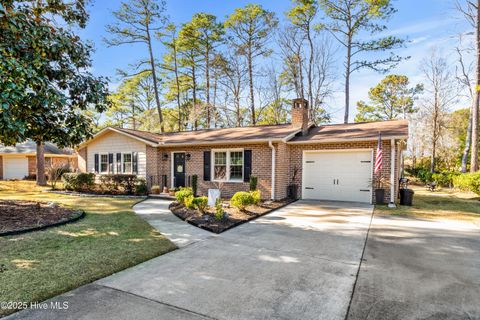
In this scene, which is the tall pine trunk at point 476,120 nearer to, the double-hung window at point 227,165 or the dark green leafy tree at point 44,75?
the double-hung window at point 227,165

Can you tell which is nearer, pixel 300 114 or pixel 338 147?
pixel 338 147

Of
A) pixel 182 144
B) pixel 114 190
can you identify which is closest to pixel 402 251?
pixel 182 144

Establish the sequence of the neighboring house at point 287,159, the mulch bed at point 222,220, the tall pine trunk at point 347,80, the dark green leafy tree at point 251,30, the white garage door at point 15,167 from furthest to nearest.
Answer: the white garage door at point 15,167 < the dark green leafy tree at point 251,30 < the tall pine trunk at point 347,80 < the neighboring house at point 287,159 < the mulch bed at point 222,220

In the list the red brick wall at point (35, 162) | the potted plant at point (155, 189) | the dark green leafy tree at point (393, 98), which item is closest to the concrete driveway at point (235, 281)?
the potted plant at point (155, 189)

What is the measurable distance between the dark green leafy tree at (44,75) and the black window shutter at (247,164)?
5869 millimetres

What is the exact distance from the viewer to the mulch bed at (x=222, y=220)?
659 centimetres

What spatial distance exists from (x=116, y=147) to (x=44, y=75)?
9.03 m

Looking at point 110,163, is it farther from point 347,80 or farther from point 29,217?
point 347,80

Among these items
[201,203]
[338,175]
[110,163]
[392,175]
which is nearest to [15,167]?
[110,163]

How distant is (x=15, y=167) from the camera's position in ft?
73.8

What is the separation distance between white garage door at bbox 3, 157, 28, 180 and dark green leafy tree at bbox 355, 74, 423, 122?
3466cm

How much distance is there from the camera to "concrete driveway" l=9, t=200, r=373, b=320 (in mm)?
2855

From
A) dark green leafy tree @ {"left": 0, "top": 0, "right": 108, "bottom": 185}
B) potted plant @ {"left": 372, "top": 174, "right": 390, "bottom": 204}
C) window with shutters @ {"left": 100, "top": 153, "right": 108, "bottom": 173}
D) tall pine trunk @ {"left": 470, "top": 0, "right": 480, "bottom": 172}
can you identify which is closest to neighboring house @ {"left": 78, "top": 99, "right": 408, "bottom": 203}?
potted plant @ {"left": 372, "top": 174, "right": 390, "bottom": 204}

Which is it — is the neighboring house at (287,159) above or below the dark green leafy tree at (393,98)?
below
